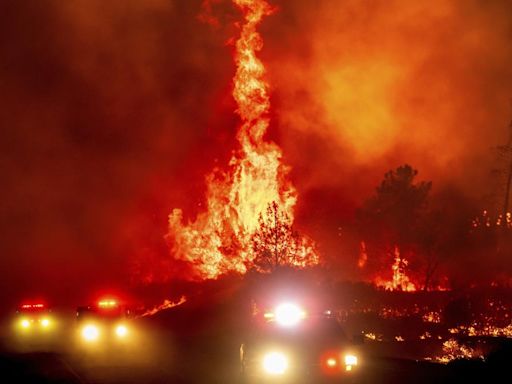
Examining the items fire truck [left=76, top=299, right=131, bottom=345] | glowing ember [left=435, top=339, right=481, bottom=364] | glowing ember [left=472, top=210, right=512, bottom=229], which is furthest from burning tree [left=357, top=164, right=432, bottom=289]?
fire truck [left=76, top=299, right=131, bottom=345]

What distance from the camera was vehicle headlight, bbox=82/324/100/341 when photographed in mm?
27891

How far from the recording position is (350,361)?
12062 mm

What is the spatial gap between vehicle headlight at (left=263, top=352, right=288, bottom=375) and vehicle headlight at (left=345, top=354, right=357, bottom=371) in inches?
37.9

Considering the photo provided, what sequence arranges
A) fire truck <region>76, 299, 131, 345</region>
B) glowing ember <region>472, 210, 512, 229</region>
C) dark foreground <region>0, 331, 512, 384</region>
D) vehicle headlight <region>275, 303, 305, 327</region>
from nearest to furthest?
vehicle headlight <region>275, 303, 305, 327</region>, dark foreground <region>0, 331, 512, 384</region>, fire truck <region>76, 299, 131, 345</region>, glowing ember <region>472, 210, 512, 229</region>

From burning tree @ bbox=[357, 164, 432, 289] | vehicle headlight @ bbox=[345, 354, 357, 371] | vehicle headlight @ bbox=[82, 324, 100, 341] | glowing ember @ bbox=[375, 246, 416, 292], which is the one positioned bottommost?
vehicle headlight @ bbox=[345, 354, 357, 371]

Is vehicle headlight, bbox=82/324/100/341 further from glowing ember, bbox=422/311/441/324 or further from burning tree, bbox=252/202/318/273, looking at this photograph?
glowing ember, bbox=422/311/441/324

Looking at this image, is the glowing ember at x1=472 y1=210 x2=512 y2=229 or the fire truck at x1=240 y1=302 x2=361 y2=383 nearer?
the fire truck at x1=240 y1=302 x2=361 y2=383

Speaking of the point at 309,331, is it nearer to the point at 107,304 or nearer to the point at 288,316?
the point at 288,316

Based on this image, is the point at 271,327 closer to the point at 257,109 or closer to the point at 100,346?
the point at 100,346

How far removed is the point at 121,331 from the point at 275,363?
672 inches

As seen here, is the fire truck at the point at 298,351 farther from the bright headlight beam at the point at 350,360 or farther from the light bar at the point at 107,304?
the light bar at the point at 107,304

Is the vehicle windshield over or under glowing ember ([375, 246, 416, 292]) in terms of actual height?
under

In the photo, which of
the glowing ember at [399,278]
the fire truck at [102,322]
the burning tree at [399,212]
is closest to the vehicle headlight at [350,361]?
the fire truck at [102,322]

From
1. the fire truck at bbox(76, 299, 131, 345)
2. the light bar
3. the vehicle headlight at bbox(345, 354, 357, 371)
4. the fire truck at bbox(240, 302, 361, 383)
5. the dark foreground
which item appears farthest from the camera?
the light bar
